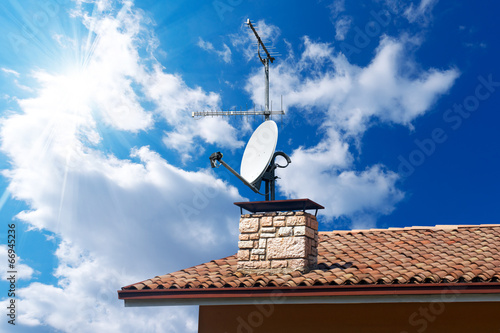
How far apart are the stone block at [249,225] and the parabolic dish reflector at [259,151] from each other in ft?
3.38

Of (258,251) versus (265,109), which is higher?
(265,109)

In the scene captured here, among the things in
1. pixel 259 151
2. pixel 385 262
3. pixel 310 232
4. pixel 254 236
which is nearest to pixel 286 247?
pixel 310 232

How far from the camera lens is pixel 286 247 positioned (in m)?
9.22

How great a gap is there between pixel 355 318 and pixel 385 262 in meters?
1.30

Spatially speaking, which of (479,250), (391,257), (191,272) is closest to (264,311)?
(191,272)

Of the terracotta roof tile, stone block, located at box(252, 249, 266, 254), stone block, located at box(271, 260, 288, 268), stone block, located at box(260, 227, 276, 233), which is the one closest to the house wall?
the terracotta roof tile

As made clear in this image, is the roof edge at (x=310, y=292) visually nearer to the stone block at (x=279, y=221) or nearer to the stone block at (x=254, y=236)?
the stone block at (x=254, y=236)

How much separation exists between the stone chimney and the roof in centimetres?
24

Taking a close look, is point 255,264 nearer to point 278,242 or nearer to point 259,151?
point 278,242

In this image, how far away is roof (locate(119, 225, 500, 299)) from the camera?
7.87 meters

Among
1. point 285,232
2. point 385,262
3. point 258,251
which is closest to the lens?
point 385,262

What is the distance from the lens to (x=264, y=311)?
28.9ft

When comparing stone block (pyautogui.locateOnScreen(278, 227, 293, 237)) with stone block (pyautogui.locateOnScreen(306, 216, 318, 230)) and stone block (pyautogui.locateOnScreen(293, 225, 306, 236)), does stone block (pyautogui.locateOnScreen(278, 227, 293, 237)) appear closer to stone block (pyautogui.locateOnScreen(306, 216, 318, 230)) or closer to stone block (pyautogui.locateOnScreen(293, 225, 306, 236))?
stone block (pyautogui.locateOnScreen(293, 225, 306, 236))

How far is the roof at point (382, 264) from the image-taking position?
7.87m
